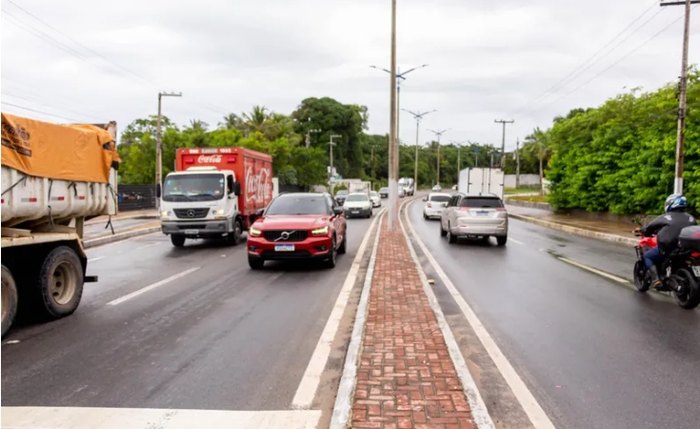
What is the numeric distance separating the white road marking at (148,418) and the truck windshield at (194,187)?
12.4 m

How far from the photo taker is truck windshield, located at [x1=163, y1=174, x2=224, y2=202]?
1642 centimetres

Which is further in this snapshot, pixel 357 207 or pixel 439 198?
pixel 357 207

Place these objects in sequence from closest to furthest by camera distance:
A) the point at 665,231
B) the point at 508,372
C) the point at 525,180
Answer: the point at 508,372 → the point at 665,231 → the point at 525,180

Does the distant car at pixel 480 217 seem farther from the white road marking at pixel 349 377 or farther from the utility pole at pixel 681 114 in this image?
the white road marking at pixel 349 377

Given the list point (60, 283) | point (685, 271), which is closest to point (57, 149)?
point (60, 283)

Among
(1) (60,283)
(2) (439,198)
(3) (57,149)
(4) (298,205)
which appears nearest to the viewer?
(3) (57,149)

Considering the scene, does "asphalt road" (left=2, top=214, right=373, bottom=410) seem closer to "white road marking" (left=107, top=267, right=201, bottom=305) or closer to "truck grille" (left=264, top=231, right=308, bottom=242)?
"white road marking" (left=107, top=267, right=201, bottom=305)

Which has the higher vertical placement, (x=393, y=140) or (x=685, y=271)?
(x=393, y=140)

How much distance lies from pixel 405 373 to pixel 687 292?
5.60 meters

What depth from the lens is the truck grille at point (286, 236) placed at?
1155 cm

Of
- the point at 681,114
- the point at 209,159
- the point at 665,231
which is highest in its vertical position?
the point at 681,114

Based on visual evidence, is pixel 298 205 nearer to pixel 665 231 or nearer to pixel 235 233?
pixel 235 233

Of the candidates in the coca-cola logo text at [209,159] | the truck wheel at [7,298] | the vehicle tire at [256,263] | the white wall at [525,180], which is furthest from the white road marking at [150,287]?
the white wall at [525,180]

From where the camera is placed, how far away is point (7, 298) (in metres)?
6.48
